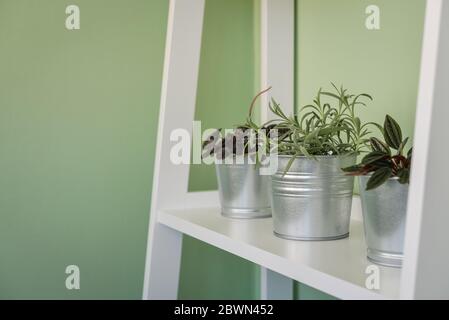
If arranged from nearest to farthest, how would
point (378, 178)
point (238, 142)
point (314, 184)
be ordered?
point (378, 178), point (314, 184), point (238, 142)

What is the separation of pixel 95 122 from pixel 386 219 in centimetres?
73

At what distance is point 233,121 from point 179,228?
42cm

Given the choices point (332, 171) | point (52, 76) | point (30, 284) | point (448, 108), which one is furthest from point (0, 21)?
point (448, 108)

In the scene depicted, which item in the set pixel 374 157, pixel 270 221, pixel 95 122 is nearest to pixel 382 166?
pixel 374 157

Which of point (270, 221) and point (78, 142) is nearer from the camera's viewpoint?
point (270, 221)

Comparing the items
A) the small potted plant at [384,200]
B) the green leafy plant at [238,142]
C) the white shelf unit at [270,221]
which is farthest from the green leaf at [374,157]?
the green leafy plant at [238,142]

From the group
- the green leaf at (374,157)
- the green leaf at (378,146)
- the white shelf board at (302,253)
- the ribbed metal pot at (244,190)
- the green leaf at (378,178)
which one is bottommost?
the white shelf board at (302,253)

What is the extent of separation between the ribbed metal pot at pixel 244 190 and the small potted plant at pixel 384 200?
12.4 inches

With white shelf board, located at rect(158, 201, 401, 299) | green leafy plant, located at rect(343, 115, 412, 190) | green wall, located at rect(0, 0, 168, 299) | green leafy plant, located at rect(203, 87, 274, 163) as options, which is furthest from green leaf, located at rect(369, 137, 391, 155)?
green wall, located at rect(0, 0, 168, 299)

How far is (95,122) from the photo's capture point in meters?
1.19

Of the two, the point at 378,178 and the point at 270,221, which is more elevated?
the point at 378,178

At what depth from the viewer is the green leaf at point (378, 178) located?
0.63 m

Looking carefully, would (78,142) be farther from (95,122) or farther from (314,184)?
(314,184)

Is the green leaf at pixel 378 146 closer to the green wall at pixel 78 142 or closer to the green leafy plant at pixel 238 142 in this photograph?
the green leafy plant at pixel 238 142
